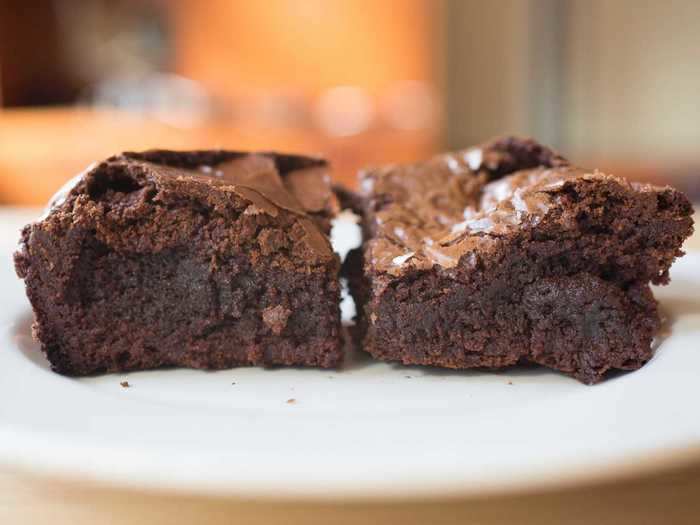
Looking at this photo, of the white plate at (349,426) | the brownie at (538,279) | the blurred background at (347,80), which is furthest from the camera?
the blurred background at (347,80)

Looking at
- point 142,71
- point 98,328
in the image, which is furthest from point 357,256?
point 142,71

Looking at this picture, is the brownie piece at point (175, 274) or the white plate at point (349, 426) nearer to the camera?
the white plate at point (349, 426)

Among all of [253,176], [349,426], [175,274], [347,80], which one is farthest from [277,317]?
[347,80]

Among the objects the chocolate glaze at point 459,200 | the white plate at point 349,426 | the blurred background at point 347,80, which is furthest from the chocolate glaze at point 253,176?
the blurred background at point 347,80

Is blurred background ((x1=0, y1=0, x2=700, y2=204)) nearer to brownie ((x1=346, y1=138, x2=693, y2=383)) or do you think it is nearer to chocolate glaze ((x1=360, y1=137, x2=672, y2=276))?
chocolate glaze ((x1=360, y1=137, x2=672, y2=276))

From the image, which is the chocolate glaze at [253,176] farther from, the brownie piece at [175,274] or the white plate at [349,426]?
the white plate at [349,426]

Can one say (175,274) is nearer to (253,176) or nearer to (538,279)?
(253,176)

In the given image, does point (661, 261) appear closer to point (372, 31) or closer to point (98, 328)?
point (98, 328)

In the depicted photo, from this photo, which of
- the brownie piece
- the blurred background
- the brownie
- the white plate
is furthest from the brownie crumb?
the blurred background
